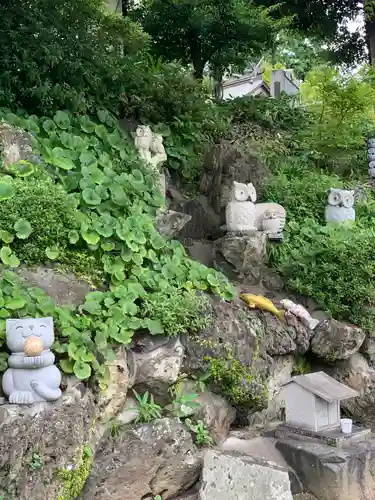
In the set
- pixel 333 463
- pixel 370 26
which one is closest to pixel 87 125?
pixel 333 463

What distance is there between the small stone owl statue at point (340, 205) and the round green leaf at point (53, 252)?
4033 millimetres

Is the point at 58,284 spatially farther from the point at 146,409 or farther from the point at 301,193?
the point at 301,193

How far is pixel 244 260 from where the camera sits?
6.59m

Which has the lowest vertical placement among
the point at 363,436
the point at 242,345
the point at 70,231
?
the point at 363,436

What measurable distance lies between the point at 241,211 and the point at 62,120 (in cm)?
242

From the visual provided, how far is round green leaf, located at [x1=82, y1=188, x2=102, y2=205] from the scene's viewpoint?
5.27 metres

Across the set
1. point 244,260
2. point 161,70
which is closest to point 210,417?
point 244,260

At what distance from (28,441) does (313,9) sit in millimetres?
11724

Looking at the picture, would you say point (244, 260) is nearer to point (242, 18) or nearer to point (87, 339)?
point (87, 339)

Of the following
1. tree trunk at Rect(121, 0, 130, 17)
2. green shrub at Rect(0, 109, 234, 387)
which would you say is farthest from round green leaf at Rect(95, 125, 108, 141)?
tree trunk at Rect(121, 0, 130, 17)

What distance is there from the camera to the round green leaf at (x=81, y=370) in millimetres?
3835

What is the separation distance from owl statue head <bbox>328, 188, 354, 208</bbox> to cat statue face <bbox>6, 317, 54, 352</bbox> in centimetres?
477

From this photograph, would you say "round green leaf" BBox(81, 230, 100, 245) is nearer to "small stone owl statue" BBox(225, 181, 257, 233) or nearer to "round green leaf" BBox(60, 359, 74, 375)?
"round green leaf" BBox(60, 359, 74, 375)

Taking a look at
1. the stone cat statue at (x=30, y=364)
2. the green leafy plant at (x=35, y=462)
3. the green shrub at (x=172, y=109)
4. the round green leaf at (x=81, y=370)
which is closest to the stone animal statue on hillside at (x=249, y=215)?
the green shrub at (x=172, y=109)
